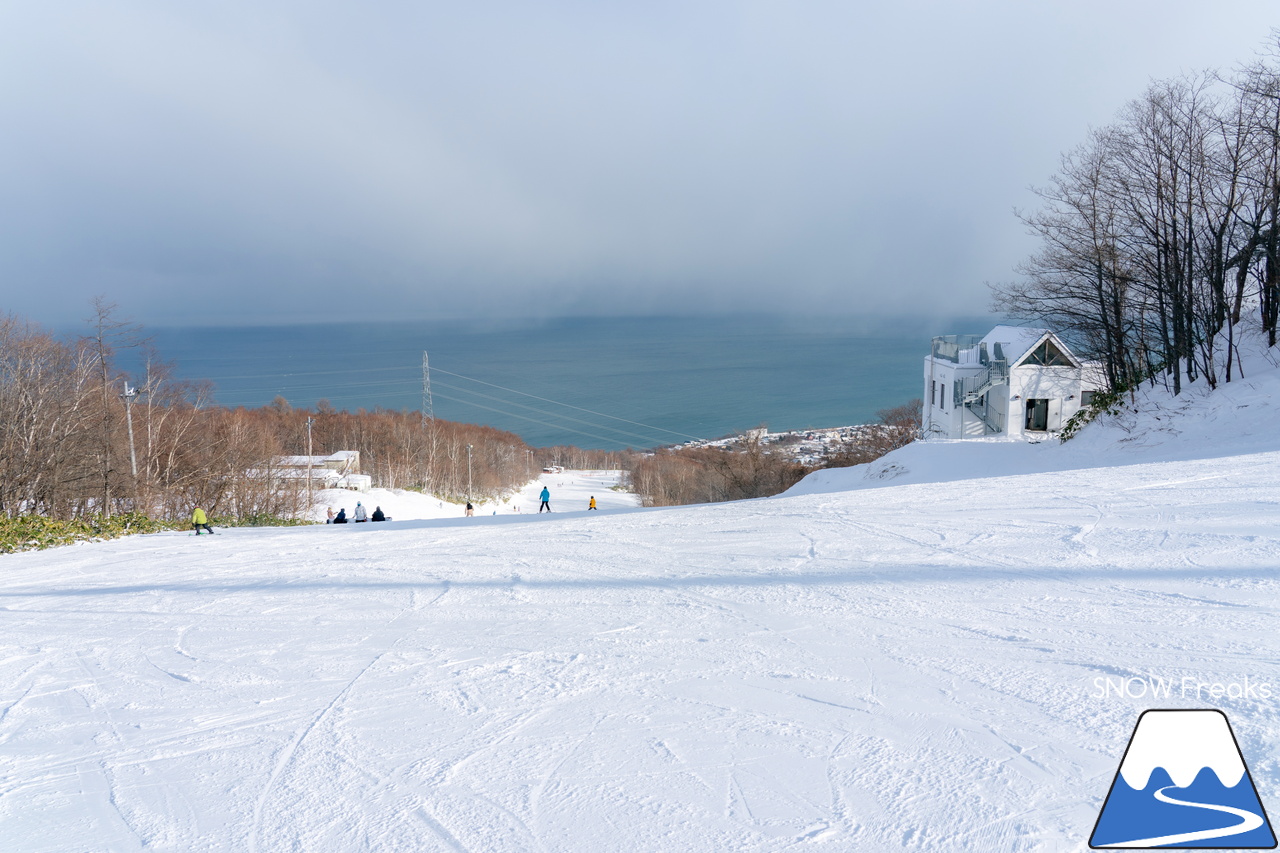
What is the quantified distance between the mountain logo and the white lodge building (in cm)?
2769

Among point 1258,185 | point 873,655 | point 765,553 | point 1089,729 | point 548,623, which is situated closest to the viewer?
point 1089,729

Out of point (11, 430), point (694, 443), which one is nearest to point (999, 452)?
point (11, 430)

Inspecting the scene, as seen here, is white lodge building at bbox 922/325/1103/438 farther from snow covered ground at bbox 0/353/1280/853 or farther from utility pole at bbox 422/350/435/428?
utility pole at bbox 422/350/435/428

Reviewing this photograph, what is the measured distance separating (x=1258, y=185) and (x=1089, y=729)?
20.6 m

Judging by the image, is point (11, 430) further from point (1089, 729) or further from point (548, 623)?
point (1089, 729)

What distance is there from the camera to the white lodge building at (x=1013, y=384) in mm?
28281

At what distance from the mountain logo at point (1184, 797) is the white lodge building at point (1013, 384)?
90.9ft

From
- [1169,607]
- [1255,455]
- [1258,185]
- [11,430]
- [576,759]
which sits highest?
[1258,185]

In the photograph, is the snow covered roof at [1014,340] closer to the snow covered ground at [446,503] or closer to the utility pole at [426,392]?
the snow covered ground at [446,503]

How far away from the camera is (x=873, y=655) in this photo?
15.3 ft

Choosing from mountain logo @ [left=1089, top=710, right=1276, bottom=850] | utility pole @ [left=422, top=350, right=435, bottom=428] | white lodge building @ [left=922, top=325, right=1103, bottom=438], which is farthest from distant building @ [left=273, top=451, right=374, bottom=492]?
mountain logo @ [left=1089, top=710, right=1276, bottom=850]

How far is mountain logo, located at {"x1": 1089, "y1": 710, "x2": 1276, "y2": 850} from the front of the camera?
8.59 ft

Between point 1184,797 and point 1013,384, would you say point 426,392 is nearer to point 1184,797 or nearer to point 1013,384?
point 1013,384

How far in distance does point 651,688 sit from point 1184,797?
2.56 m
